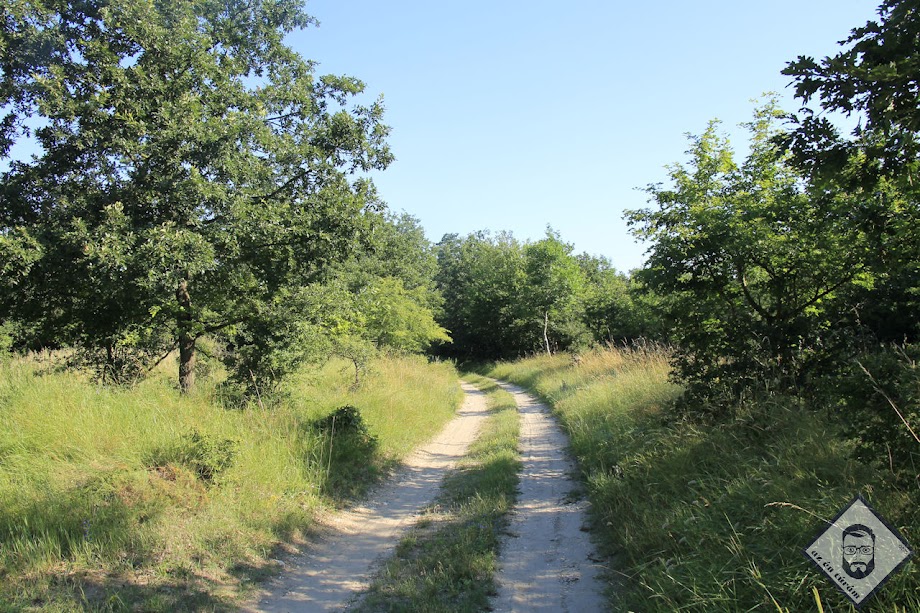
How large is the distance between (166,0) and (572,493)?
11150 mm

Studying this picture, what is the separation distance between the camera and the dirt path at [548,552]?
4.48 metres

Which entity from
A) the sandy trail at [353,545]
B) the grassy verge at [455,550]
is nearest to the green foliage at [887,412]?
the grassy verge at [455,550]

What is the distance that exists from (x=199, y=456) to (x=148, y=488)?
2.62 ft

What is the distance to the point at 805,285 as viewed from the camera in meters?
7.36

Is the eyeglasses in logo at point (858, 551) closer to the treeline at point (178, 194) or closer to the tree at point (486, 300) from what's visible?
the treeline at point (178, 194)

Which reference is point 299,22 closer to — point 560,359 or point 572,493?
point 572,493

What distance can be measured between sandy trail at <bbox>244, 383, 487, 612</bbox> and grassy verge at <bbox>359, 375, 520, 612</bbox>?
0.27m

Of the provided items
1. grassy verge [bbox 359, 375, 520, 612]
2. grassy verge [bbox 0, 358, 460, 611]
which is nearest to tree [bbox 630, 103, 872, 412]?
grassy verge [bbox 359, 375, 520, 612]

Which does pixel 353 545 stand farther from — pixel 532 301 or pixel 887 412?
pixel 532 301

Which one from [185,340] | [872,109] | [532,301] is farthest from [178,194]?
[532,301]

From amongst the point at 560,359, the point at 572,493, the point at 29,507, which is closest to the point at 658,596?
the point at 572,493

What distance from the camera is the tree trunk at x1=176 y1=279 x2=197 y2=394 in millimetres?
9516

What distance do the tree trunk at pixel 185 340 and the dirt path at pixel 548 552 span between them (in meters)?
6.64

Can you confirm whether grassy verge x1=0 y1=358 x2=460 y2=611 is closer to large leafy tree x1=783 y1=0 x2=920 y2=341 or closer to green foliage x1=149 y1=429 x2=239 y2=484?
green foliage x1=149 y1=429 x2=239 y2=484
